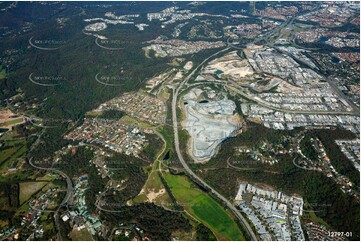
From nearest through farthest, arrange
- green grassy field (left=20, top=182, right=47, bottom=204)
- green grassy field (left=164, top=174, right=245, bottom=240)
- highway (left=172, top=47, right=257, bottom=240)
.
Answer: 1. green grassy field (left=164, top=174, right=245, bottom=240)
2. highway (left=172, top=47, right=257, bottom=240)
3. green grassy field (left=20, top=182, right=47, bottom=204)

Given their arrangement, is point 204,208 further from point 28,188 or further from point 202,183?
point 28,188

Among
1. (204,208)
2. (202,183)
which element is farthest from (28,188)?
(204,208)

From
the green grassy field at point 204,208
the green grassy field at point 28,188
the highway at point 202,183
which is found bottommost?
the green grassy field at point 28,188

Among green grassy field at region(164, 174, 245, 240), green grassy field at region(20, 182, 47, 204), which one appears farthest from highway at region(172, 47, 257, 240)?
green grassy field at region(20, 182, 47, 204)

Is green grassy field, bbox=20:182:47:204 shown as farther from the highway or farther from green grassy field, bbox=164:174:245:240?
the highway

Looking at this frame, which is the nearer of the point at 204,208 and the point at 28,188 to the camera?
the point at 204,208

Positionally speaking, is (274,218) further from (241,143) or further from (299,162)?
(241,143)

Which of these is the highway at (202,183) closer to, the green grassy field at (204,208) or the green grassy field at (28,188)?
the green grassy field at (204,208)

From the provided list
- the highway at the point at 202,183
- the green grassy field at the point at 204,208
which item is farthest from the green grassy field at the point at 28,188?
the highway at the point at 202,183
